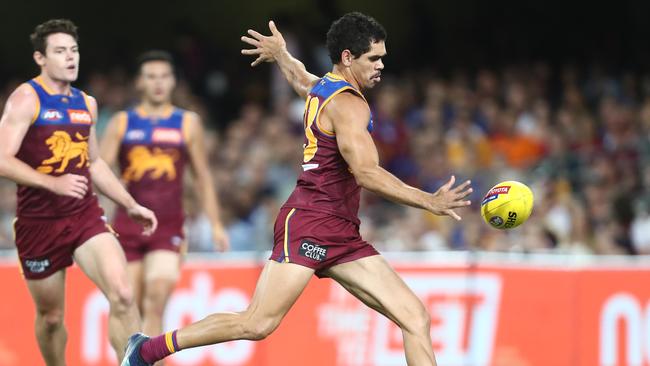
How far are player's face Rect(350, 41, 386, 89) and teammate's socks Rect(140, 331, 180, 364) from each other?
208 cm

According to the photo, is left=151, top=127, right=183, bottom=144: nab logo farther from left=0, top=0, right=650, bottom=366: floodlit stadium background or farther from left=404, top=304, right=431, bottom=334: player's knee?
left=404, top=304, right=431, bottom=334: player's knee

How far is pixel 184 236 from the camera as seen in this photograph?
11203 mm

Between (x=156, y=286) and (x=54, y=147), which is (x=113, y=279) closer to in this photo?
(x=54, y=147)

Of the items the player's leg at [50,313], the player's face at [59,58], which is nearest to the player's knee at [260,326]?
the player's leg at [50,313]

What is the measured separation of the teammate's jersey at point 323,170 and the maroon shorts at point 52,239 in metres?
1.85

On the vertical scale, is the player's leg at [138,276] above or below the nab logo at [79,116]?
below

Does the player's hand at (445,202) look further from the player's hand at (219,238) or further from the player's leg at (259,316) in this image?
the player's hand at (219,238)

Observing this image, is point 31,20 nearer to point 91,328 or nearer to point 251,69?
point 251,69

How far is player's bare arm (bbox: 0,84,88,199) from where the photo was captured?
8797mm

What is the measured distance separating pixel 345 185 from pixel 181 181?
11.2 feet

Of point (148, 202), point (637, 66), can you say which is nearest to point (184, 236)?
point (148, 202)

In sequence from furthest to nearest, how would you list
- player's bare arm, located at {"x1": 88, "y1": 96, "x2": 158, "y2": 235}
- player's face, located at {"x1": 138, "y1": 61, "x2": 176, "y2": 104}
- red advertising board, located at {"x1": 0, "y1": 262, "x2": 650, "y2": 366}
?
red advertising board, located at {"x1": 0, "y1": 262, "x2": 650, "y2": 366} < player's face, located at {"x1": 138, "y1": 61, "x2": 176, "y2": 104} < player's bare arm, located at {"x1": 88, "y1": 96, "x2": 158, "y2": 235}

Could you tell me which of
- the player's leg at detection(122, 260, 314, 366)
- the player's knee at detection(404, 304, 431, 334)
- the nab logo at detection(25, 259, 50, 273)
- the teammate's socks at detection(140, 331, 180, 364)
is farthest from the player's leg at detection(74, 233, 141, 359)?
the player's knee at detection(404, 304, 431, 334)

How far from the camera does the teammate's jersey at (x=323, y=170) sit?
8.06 metres
